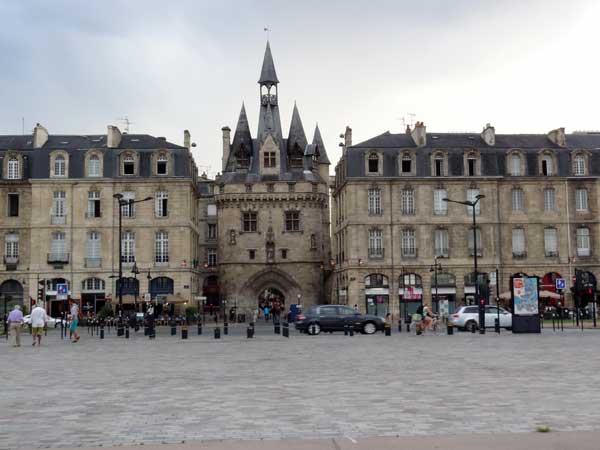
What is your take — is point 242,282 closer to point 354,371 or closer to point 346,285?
point 346,285

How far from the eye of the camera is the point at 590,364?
1750 centimetres

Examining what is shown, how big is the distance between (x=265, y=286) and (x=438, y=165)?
17716 mm

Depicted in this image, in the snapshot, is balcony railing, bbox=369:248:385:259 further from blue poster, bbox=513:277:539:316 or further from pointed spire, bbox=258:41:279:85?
blue poster, bbox=513:277:539:316

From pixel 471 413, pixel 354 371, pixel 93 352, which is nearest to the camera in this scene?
pixel 471 413

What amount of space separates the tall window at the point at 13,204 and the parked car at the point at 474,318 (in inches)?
1296

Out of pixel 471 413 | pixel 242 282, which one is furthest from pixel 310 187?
pixel 471 413

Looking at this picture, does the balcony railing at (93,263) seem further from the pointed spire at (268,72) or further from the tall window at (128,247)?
the pointed spire at (268,72)

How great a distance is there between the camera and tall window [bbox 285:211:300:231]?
66.4 m

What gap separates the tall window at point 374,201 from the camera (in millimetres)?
Result: 57594

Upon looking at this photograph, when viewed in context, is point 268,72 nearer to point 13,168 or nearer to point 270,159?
point 270,159

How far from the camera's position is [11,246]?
2253 inches

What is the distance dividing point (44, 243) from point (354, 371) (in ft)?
145

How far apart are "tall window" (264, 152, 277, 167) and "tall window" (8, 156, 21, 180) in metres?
19.7

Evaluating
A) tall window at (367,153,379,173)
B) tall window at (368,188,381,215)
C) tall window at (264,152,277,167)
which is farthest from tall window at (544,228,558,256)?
tall window at (264,152,277,167)
